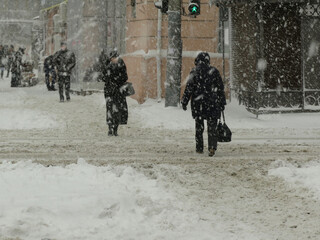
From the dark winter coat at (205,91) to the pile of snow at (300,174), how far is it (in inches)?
58.3

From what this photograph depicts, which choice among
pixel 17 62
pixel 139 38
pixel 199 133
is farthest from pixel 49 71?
pixel 199 133

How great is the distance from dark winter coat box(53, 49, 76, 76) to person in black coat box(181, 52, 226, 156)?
35.5ft

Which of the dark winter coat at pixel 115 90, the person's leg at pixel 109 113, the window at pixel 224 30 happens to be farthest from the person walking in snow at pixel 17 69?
the dark winter coat at pixel 115 90

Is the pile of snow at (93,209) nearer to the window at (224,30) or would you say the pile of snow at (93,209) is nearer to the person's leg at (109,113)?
the person's leg at (109,113)

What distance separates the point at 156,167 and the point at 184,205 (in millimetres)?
2279

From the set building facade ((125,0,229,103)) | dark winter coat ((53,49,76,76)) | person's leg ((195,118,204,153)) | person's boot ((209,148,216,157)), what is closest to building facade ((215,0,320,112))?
building facade ((125,0,229,103))

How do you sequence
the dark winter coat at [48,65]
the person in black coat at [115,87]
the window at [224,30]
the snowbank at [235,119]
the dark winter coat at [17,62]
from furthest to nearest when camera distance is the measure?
the dark winter coat at [17,62], the dark winter coat at [48,65], the window at [224,30], the snowbank at [235,119], the person in black coat at [115,87]

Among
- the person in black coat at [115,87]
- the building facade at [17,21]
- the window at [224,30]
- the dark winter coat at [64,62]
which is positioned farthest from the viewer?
the building facade at [17,21]

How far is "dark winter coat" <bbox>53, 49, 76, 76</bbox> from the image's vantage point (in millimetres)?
20547

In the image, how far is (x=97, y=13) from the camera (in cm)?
2514

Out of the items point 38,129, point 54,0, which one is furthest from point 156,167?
point 54,0

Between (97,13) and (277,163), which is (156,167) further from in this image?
(97,13)

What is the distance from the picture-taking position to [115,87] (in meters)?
12.7

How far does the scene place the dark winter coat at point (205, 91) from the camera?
1026 cm
